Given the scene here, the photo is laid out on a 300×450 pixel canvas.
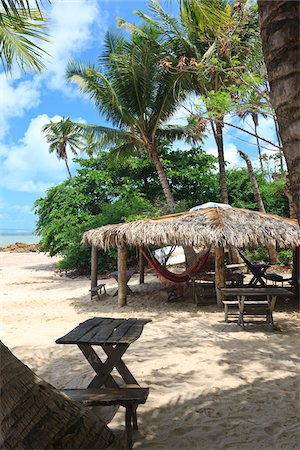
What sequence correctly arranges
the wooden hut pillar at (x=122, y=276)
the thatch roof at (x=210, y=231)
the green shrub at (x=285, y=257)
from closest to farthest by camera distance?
the thatch roof at (x=210, y=231)
the wooden hut pillar at (x=122, y=276)
the green shrub at (x=285, y=257)

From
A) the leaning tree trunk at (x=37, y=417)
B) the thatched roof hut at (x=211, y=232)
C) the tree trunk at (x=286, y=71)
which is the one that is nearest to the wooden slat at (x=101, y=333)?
the leaning tree trunk at (x=37, y=417)

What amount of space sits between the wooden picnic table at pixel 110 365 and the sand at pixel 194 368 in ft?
0.83

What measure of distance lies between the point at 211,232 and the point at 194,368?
11.4ft

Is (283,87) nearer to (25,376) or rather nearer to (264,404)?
(25,376)

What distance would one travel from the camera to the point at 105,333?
8.50ft

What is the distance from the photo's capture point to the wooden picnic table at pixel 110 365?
7.55 feet

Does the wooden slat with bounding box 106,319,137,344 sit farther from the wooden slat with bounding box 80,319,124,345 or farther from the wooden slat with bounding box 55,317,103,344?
the wooden slat with bounding box 55,317,103,344

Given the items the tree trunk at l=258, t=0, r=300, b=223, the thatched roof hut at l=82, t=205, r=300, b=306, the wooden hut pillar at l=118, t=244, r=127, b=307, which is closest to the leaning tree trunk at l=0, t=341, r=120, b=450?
the tree trunk at l=258, t=0, r=300, b=223

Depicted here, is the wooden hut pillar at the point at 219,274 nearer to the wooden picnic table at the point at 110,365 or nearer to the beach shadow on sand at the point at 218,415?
the beach shadow on sand at the point at 218,415

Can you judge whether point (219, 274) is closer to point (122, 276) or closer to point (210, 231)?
point (210, 231)

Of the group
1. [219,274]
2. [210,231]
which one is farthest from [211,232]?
[219,274]

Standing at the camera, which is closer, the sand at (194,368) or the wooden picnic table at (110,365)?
the wooden picnic table at (110,365)

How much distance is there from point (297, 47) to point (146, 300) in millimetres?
7205

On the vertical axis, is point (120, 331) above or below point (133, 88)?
below
